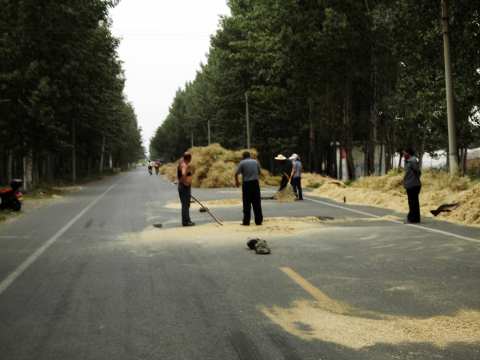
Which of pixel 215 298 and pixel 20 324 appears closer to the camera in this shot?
pixel 20 324

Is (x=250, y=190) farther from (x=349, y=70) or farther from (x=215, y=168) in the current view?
(x=215, y=168)

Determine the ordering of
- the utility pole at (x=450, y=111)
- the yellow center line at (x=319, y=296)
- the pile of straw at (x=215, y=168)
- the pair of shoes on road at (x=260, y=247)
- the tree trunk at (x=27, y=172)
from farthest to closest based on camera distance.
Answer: the pile of straw at (x=215, y=168) → the tree trunk at (x=27, y=172) → the utility pole at (x=450, y=111) → the pair of shoes on road at (x=260, y=247) → the yellow center line at (x=319, y=296)

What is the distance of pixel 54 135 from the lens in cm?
3259

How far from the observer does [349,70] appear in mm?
35250

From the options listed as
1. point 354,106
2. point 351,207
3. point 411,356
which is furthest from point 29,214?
point 354,106

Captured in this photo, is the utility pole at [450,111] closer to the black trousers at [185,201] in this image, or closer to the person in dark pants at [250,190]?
the person in dark pants at [250,190]

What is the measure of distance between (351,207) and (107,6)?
64.5 feet

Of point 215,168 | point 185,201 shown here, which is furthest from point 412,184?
point 215,168

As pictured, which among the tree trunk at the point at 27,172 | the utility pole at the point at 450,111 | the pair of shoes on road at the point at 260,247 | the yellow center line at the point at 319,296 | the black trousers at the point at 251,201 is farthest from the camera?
the tree trunk at the point at 27,172

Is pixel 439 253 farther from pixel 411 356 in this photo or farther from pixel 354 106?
pixel 354 106

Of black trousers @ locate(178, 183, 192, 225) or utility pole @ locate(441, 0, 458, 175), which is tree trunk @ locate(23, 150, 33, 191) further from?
utility pole @ locate(441, 0, 458, 175)

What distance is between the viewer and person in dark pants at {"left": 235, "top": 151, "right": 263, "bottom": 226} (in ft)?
47.5

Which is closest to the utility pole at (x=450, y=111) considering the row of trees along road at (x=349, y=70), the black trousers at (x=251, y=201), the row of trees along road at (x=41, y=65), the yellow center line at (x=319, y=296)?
the row of trees along road at (x=349, y=70)

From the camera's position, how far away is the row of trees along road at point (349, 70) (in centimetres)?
2644
